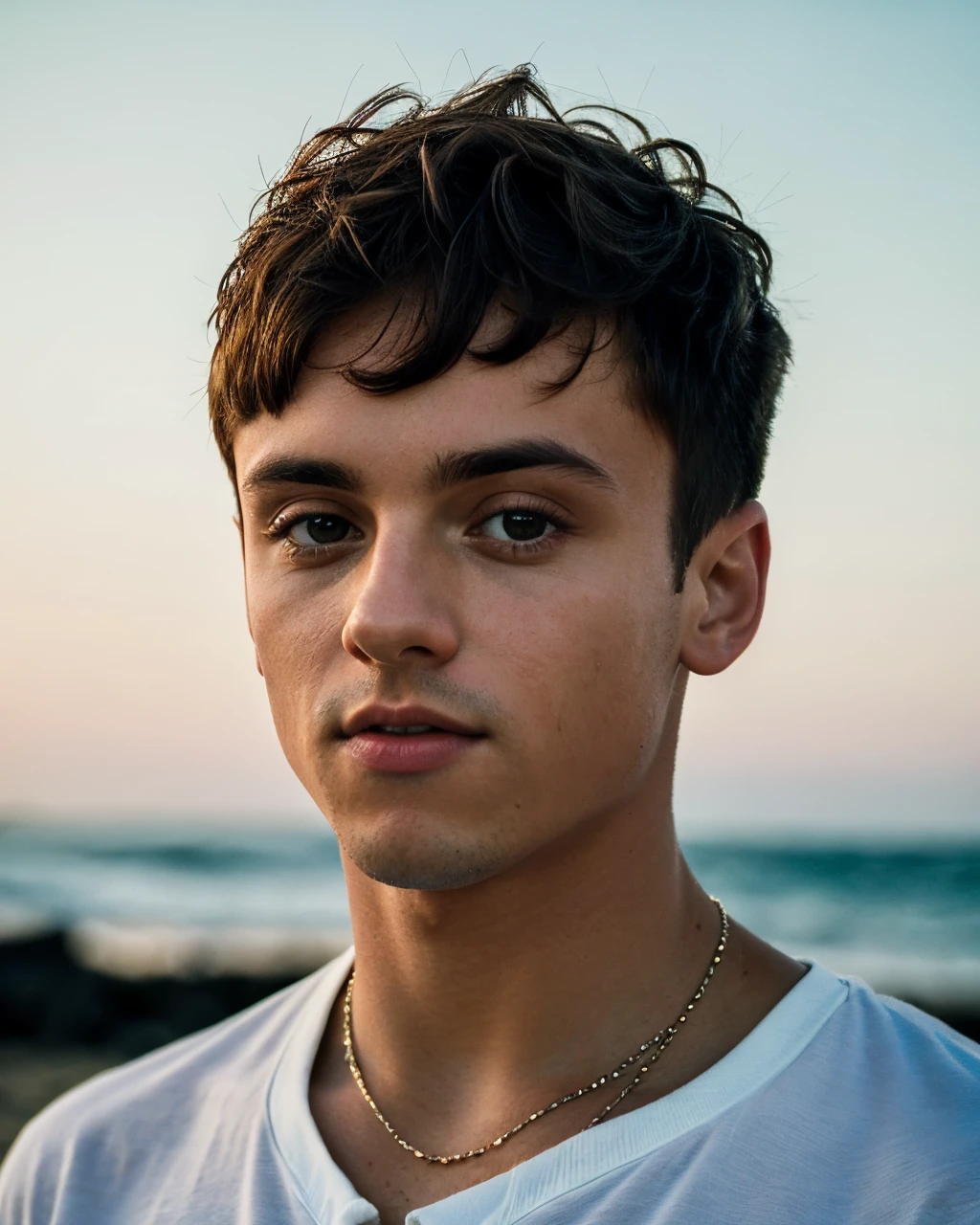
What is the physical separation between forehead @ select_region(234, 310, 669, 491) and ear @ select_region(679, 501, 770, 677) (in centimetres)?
26

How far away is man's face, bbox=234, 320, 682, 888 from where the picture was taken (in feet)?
7.00

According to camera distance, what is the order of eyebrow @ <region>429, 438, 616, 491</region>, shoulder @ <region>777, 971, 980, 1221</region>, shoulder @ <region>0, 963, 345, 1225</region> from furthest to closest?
1. shoulder @ <region>0, 963, 345, 1225</region>
2. eyebrow @ <region>429, 438, 616, 491</region>
3. shoulder @ <region>777, 971, 980, 1221</region>

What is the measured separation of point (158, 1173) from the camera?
263 cm

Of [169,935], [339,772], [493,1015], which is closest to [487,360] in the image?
[339,772]

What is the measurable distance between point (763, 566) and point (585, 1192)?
1.29 metres

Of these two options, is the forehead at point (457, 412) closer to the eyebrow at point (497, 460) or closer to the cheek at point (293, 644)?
the eyebrow at point (497, 460)

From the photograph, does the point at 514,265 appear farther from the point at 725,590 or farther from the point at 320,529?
the point at 725,590

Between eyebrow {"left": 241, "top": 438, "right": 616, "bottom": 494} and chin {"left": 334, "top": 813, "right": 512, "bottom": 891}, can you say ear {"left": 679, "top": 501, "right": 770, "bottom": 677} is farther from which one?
chin {"left": 334, "top": 813, "right": 512, "bottom": 891}

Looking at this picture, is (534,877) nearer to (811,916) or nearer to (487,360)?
(487,360)

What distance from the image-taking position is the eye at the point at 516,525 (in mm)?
2236

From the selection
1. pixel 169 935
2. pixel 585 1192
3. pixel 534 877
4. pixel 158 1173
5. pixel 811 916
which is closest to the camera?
pixel 585 1192

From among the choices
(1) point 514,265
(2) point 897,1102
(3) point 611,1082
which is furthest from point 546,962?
(1) point 514,265

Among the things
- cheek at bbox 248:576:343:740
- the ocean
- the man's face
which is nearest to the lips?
the man's face

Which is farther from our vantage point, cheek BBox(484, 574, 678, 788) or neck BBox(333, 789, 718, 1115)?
neck BBox(333, 789, 718, 1115)
